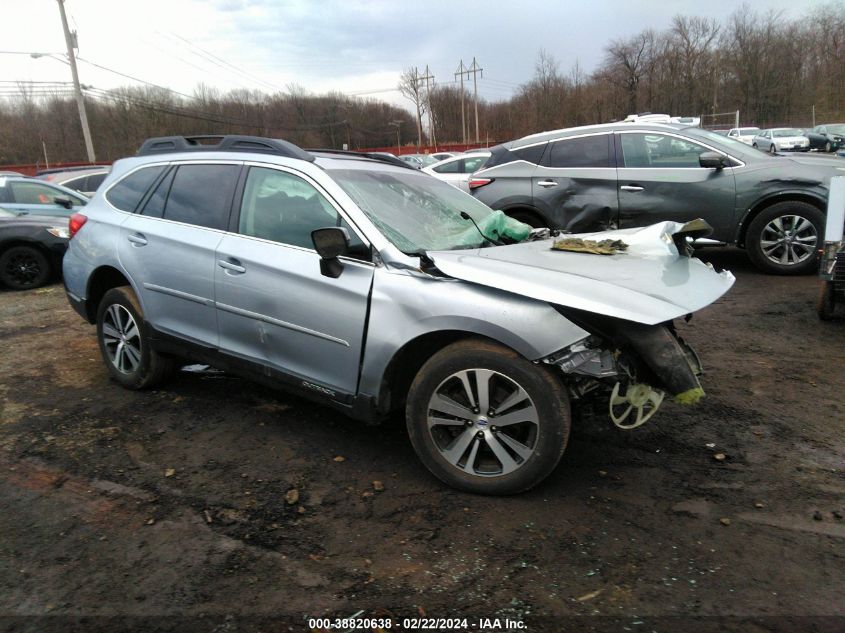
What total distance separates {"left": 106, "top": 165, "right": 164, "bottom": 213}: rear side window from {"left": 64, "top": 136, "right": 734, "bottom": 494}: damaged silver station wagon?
0.02 m

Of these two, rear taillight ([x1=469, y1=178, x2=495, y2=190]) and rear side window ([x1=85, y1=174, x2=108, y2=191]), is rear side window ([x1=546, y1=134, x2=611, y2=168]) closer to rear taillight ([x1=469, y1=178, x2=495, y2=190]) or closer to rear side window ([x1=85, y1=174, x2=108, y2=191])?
rear taillight ([x1=469, y1=178, x2=495, y2=190])

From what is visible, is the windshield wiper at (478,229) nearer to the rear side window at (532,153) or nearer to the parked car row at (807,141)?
the rear side window at (532,153)

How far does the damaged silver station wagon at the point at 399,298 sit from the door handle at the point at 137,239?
0.02 m

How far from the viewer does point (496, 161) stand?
27.6 feet

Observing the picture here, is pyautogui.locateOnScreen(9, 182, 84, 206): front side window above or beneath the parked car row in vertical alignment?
beneath

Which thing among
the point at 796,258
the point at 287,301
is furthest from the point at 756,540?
the point at 796,258

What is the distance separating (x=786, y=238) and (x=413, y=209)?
18.8 ft

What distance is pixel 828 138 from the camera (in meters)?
30.9

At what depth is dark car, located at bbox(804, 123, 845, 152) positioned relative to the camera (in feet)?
97.2

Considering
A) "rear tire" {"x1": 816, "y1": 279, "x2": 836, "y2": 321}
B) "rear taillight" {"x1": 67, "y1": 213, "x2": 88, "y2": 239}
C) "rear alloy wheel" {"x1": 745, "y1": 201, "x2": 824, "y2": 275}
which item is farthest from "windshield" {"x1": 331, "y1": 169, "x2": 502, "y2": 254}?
"rear alloy wheel" {"x1": 745, "y1": 201, "x2": 824, "y2": 275}

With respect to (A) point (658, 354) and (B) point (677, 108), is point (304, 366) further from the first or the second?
(B) point (677, 108)

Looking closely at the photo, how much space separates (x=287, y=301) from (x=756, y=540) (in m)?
2.60

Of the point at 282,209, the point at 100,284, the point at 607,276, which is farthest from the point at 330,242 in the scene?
the point at 100,284

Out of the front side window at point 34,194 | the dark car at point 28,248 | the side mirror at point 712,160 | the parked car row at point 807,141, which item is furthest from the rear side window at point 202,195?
the parked car row at point 807,141
